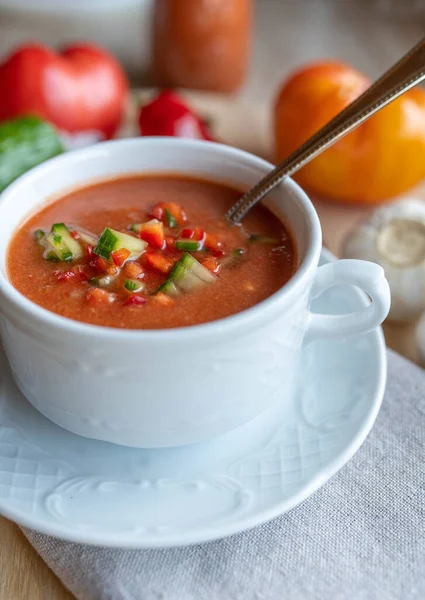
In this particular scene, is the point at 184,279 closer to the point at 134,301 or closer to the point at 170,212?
the point at 134,301

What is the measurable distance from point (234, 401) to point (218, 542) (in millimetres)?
281

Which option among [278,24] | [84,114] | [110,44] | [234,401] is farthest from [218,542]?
[278,24]

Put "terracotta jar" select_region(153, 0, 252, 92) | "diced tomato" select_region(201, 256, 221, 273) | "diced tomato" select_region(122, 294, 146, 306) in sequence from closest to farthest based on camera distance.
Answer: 1. "diced tomato" select_region(122, 294, 146, 306)
2. "diced tomato" select_region(201, 256, 221, 273)
3. "terracotta jar" select_region(153, 0, 252, 92)

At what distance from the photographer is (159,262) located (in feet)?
5.39

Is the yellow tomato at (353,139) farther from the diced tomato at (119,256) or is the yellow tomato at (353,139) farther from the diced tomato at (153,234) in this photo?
the diced tomato at (119,256)

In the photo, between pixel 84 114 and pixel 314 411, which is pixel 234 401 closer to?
pixel 314 411

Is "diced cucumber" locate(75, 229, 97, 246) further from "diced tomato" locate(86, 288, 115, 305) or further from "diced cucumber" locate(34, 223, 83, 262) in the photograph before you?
"diced tomato" locate(86, 288, 115, 305)

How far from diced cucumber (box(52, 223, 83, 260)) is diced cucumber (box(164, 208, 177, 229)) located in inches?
9.1

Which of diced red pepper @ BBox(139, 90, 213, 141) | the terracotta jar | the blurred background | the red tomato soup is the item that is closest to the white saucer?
the red tomato soup

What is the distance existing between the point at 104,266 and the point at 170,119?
129 centimetres

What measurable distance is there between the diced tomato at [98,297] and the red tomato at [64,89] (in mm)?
1615

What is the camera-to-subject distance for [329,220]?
8.59ft

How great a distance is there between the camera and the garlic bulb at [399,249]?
2150mm

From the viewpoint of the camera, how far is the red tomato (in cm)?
295
